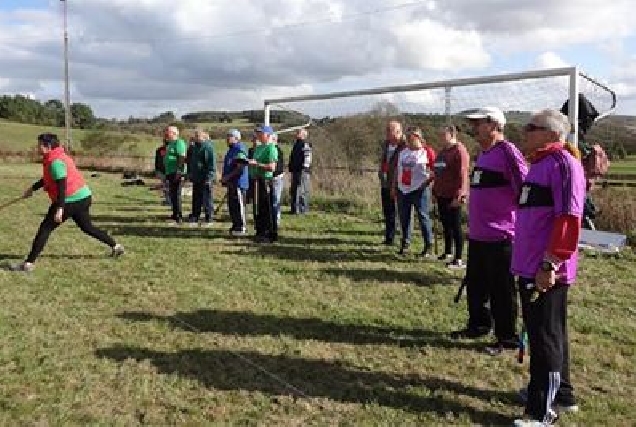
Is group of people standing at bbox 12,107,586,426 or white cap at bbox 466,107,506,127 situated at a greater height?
white cap at bbox 466,107,506,127

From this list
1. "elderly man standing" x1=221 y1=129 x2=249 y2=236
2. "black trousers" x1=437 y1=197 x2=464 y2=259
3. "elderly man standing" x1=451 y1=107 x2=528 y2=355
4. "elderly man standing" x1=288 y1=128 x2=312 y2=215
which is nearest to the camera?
"elderly man standing" x1=451 y1=107 x2=528 y2=355

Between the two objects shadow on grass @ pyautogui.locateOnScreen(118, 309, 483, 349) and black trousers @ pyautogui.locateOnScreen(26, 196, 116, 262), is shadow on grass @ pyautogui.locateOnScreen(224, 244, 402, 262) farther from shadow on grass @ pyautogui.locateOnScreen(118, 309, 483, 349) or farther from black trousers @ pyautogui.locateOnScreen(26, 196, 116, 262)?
shadow on grass @ pyautogui.locateOnScreen(118, 309, 483, 349)

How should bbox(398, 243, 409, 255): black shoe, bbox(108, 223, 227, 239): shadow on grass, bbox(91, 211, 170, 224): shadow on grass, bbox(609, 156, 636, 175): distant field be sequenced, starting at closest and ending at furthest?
bbox(398, 243, 409, 255): black shoe < bbox(108, 223, 227, 239): shadow on grass < bbox(609, 156, 636, 175): distant field < bbox(91, 211, 170, 224): shadow on grass

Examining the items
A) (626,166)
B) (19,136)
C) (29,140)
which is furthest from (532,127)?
(19,136)

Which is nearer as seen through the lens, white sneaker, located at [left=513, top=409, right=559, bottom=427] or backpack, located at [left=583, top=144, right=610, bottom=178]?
white sneaker, located at [left=513, top=409, right=559, bottom=427]

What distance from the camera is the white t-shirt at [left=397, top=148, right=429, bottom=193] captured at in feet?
30.5

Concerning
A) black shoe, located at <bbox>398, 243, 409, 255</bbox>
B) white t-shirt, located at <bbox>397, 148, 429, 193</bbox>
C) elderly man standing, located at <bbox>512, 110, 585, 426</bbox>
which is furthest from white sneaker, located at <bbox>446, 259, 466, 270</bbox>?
elderly man standing, located at <bbox>512, 110, 585, 426</bbox>

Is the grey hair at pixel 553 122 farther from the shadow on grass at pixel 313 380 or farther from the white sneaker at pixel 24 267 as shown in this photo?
the white sneaker at pixel 24 267

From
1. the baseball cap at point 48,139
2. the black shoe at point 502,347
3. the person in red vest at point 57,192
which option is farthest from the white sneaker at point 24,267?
the black shoe at point 502,347

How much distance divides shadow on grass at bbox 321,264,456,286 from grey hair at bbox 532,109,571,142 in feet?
12.6

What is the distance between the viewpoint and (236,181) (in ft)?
36.4

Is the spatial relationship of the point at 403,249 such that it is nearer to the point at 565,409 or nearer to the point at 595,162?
the point at 595,162

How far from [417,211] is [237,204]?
319 centimetres

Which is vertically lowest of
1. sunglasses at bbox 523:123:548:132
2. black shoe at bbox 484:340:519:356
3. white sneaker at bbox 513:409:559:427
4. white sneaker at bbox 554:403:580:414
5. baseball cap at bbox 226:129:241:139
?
white sneaker at bbox 554:403:580:414
